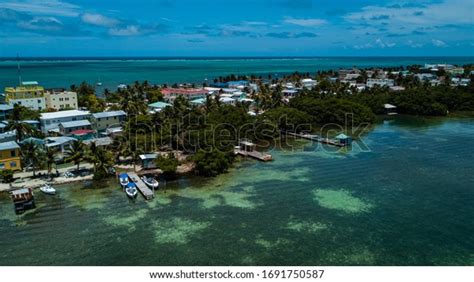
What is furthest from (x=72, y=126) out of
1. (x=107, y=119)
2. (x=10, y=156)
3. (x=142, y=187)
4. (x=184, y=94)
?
(x=184, y=94)

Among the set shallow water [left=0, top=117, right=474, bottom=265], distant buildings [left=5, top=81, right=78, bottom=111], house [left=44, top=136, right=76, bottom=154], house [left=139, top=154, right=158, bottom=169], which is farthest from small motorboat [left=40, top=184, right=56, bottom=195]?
distant buildings [left=5, top=81, right=78, bottom=111]

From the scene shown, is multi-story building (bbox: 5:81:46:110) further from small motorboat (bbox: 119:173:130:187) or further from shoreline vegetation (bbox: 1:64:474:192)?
small motorboat (bbox: 119:173:130:187)

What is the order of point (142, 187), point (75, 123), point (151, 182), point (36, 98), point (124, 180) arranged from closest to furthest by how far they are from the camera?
point (142, 187) → point (151, 182) → point (124, 180) → point (75, 123) → point (36, 98)

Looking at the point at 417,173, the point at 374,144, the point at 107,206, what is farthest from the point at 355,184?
the point at 107,206

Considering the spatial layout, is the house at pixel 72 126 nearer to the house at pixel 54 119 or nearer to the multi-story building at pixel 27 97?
the house at pixel 54 119

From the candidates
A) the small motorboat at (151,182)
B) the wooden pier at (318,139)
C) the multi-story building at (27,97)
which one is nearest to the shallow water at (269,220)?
the small motorboat at (151,182)

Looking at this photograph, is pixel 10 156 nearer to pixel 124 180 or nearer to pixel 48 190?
pixel 48 190

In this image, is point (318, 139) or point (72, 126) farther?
point (318, 139)
